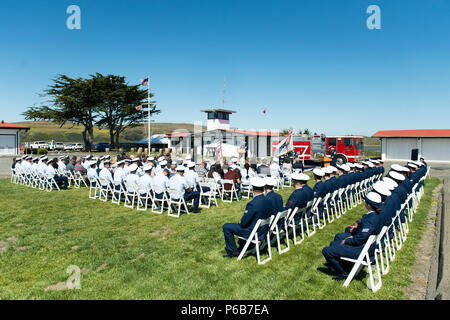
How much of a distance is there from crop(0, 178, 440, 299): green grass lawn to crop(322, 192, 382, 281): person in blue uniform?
0.25 m

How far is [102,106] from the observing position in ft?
158

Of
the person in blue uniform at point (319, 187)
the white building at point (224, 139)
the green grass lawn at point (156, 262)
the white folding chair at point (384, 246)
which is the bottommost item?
the green grass lawn at point (156, 262)

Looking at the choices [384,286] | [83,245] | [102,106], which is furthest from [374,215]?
[102,106]

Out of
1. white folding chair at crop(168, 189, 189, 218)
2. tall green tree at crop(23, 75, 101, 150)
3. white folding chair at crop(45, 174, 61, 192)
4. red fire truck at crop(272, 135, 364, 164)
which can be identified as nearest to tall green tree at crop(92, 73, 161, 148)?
tall green tree at crop(23, 75, 101, 150)

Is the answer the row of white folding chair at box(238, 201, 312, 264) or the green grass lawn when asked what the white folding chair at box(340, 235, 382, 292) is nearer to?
the green grass lawn

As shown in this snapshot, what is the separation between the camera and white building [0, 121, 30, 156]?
117 ft

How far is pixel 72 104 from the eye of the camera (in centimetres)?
4581

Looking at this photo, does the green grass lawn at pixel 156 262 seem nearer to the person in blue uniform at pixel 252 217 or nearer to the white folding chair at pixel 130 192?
the person in blue uniform at pixel 252 217

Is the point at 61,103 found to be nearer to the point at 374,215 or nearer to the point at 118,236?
the point at 118,236

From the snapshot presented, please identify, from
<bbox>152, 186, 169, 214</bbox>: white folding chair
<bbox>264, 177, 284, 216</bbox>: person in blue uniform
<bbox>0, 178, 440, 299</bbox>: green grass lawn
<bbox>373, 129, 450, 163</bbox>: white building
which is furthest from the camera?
<bbox>373, 129, 450, 163</bbox>: white building

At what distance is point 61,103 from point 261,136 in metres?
30.7

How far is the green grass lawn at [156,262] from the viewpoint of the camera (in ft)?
13.4

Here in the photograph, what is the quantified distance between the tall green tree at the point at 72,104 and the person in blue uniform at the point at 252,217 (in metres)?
47.3

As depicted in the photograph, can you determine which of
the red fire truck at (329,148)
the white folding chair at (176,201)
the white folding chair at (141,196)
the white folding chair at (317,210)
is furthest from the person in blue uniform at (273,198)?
the red fire truck at (329,148)
